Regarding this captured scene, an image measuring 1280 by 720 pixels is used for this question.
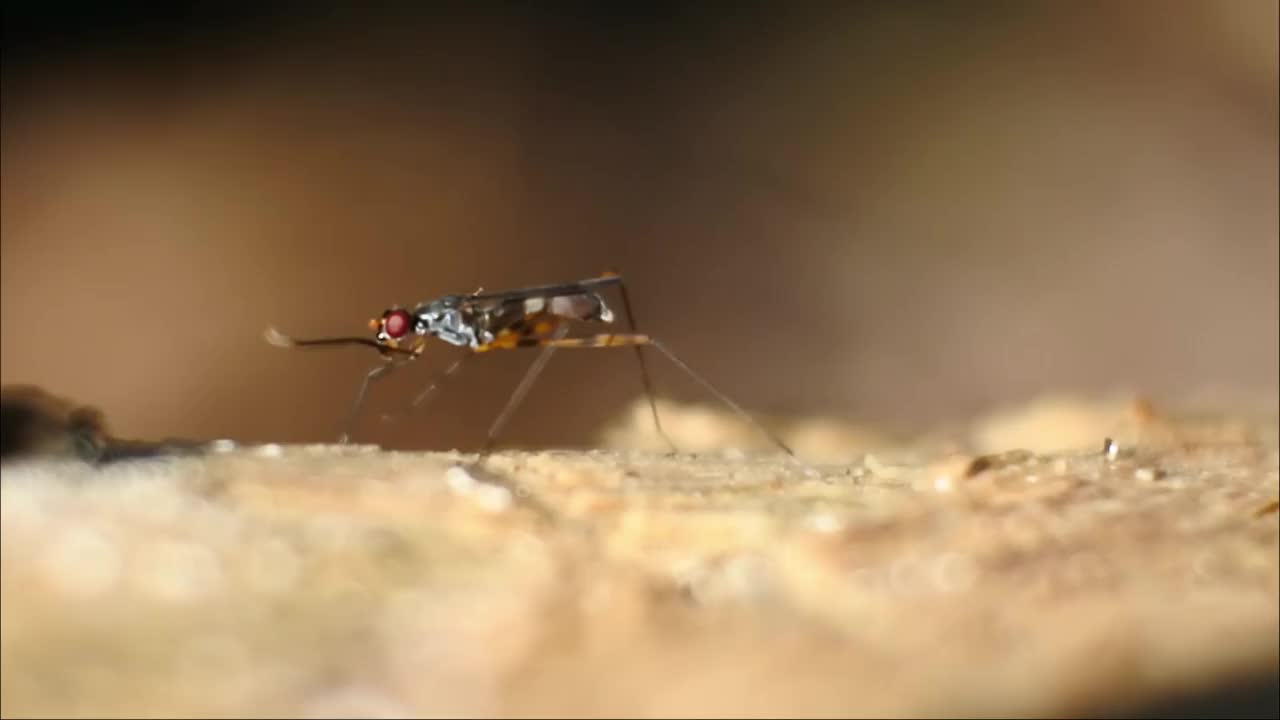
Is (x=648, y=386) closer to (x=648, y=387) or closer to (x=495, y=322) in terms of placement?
(x=648, y=387)

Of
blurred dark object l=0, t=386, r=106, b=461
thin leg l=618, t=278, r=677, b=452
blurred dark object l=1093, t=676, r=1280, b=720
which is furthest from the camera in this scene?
thin leg l=618, t=278, r=677, b=452

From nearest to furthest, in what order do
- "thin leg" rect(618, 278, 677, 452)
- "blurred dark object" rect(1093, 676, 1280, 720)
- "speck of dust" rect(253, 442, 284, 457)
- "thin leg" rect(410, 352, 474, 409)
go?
"blurred dark object" rect(1093, 676, 1280, 720), "speck of dust" rect(253, 442, 284, 457), "thin leg" rect(410, 352, 474, 409), "thin leg" rect(618, 278, 677, 452)

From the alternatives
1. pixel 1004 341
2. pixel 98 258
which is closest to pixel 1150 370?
pixel 1004 341

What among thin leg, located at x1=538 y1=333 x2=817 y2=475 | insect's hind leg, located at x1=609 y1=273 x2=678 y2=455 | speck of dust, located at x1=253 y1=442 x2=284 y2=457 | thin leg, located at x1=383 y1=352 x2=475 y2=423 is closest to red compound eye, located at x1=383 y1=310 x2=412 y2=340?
thin leg, located at x1=383 y1=352 x2=475 y2=423

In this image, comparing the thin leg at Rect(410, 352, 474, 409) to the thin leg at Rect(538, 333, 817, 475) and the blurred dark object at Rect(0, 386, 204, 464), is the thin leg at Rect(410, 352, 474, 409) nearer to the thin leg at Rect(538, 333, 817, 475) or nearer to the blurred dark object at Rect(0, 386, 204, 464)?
the thin leg at Rect(538, 333, 817, 475)

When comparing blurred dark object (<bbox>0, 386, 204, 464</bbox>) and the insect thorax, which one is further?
the insect thorax

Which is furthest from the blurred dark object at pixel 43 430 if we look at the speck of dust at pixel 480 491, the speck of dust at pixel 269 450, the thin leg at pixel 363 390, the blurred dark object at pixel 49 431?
the thin leg at pixel 363 390

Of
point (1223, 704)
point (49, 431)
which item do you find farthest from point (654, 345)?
point (1223, 704)

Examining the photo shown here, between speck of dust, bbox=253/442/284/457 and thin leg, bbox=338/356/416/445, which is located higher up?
thin leg, bbox=338/356/416/445
